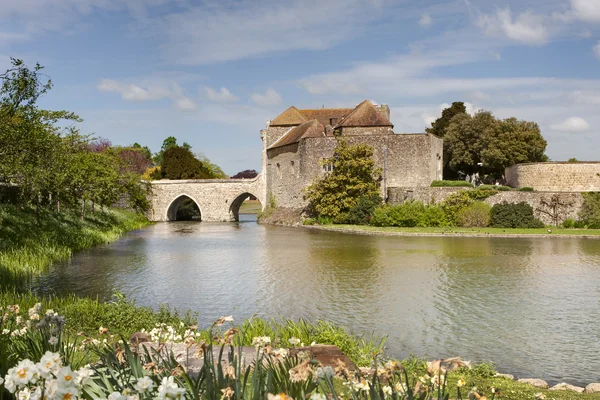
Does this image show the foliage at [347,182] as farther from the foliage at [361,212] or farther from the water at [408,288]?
the water at [408,288]

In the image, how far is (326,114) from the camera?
51594mm

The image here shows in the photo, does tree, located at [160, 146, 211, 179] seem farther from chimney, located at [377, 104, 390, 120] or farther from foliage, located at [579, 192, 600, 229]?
foliage, located at [579, 192, 600, 229]

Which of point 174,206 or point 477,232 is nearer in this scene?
point 477,232

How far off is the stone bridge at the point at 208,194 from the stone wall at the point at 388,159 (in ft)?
18.9

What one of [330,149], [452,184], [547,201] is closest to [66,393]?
[547,201]

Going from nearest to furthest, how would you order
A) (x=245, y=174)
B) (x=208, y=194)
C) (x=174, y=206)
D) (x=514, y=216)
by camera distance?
Answer: (x=514, y=216) → (x=208, y=194) → (x=174, y=206) → (x=245, y=174)

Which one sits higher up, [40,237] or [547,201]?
[547,201]

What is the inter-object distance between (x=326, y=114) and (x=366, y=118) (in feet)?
24.9

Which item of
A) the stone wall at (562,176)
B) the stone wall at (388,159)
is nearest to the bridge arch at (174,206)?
the stone wall at (388,159)

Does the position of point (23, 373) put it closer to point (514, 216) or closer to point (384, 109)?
point (514, 216)

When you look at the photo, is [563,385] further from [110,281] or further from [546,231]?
[546,231]

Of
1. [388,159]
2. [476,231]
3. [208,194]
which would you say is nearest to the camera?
[476,231]

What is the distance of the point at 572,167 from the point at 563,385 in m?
36.3

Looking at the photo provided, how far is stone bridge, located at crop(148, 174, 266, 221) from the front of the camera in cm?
5028
